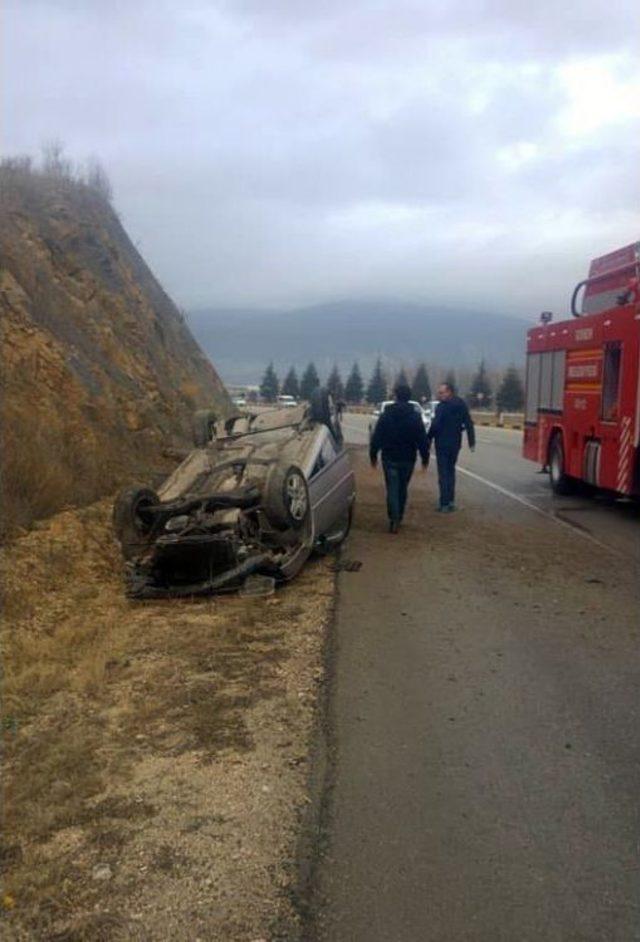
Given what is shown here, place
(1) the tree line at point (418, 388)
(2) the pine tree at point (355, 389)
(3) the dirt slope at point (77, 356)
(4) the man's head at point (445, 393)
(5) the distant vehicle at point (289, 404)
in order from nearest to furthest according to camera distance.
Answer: (3) the dirt slope at point (77, 356), (5) the distant vehicle at point (289, 404), (4) the man's head at point (445, 393), (1) the tree line at point (418, 388), (2) the pine tree at point (355, 389)

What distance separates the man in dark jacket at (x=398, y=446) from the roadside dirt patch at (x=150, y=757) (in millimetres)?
3847

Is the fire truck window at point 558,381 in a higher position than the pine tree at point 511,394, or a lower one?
higher

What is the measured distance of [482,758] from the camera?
15.9 feet

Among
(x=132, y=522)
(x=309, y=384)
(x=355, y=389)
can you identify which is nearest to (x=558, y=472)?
(x=132, y=522)

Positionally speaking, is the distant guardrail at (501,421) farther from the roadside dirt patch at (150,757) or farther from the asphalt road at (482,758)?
→ the roadside dirt patch at (150,757)

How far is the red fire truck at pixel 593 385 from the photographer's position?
1347cm

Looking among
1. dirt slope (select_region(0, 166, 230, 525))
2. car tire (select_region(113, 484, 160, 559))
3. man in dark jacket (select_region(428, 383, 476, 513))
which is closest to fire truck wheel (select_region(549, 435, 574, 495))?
man in dark jacket (select_region(428, 383, 476, 513))

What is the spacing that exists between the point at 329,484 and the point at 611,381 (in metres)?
5.94

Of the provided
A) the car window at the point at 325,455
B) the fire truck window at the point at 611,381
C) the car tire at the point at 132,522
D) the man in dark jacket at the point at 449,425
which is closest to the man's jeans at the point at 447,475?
the man in dark jacket at the point at 449,425

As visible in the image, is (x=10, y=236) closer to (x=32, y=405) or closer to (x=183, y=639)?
(x=32, y=405)

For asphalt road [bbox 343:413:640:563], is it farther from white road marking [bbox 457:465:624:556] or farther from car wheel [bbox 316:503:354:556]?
car wheel [bbox 316:503:354:556]

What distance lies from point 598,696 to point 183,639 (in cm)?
294

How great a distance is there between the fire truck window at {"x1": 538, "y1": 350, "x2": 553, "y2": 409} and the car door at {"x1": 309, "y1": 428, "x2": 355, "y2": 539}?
24.0 ft

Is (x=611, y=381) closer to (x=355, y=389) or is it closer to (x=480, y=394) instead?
(x=480, y=394)
